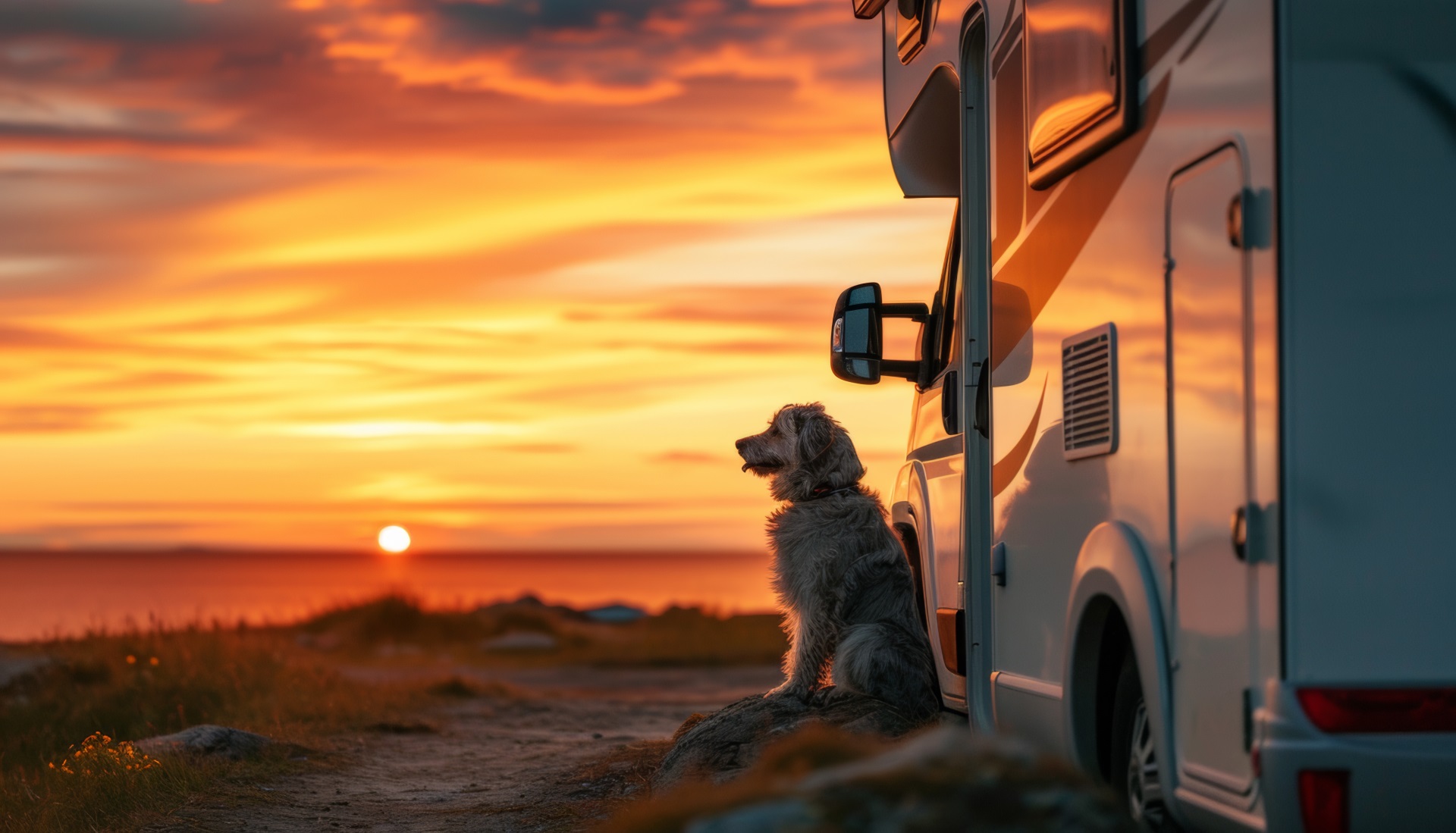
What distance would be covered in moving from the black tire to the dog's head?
336 centimetres

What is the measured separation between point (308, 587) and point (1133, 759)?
122m

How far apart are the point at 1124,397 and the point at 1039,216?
1.09m

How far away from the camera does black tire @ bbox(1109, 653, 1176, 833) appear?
3.97 metres

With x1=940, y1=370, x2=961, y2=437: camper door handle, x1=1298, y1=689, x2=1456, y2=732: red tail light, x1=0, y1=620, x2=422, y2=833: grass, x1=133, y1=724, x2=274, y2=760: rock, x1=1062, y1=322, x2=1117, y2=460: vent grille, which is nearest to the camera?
x1=1298, y1=689, x2=1456, y2=732: red tail light

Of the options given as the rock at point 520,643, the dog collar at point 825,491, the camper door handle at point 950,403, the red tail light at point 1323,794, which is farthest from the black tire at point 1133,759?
the rock at point 520,643

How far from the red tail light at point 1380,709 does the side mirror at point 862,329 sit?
3.90m

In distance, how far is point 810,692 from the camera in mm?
7422

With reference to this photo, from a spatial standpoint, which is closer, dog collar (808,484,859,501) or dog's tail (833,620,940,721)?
dog's tail (833,620,940,721)

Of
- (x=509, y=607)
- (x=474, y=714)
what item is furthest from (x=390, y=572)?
(x=474, y=714)

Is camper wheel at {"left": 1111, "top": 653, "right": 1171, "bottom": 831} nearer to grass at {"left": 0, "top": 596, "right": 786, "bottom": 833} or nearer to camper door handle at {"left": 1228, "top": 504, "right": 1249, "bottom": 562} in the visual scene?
camper door handle at {"left": 1228, "top": 504, "right": 1249, "bottom": 562}

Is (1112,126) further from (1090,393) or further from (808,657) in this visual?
(808,657)

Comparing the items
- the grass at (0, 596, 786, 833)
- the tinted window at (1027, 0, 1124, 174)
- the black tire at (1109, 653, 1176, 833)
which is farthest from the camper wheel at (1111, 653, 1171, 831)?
the grass at (0, 596, 786, 833)

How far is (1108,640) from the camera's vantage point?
169 inches

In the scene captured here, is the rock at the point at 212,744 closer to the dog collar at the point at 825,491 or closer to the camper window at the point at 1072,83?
the dog collar at the point at 825,491
